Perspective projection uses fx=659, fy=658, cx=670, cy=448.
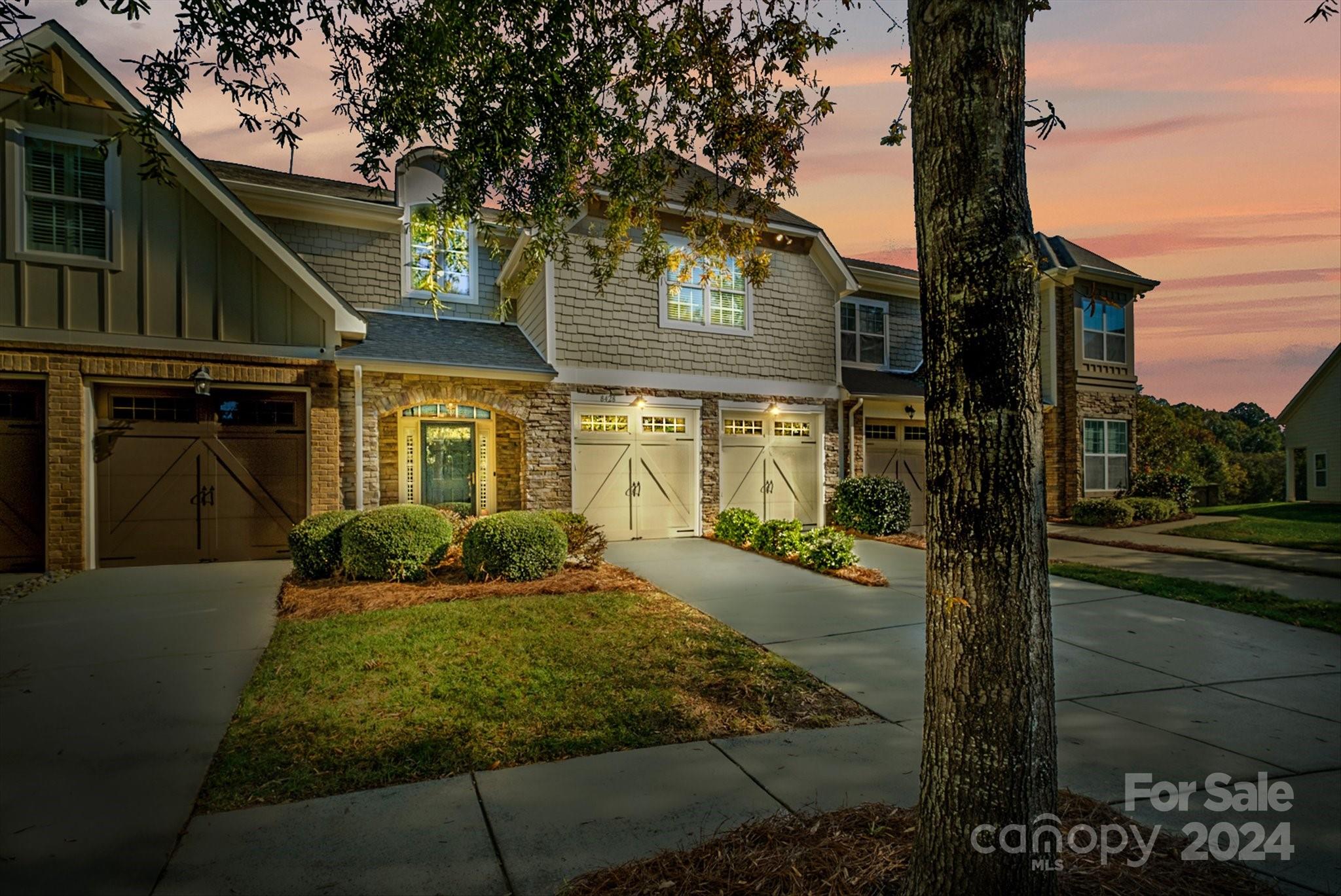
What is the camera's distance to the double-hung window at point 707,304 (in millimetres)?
13237

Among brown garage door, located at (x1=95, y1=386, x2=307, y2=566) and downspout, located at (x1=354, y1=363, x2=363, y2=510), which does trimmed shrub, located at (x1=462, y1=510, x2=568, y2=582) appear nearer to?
downspout, located at (x1=354, y1=363, x2=363, y2=510)

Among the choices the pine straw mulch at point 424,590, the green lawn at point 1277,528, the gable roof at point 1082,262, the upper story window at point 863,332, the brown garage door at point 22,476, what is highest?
the gable roof at point 1082,262

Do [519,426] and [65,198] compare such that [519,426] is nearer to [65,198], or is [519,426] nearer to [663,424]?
[663,424]

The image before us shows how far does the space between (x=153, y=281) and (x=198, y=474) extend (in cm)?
284

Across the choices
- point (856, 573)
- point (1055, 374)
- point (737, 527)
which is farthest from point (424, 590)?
point (1055, 374)

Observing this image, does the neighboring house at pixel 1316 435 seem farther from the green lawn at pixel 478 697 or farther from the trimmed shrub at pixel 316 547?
the trimmed shrub at pixel 316 547

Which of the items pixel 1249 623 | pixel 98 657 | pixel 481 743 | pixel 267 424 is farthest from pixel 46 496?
pixel 1249 623

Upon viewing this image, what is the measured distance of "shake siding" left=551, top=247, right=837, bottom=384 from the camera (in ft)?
40.5

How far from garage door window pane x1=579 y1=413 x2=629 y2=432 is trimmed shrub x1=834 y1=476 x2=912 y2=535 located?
5143 mm

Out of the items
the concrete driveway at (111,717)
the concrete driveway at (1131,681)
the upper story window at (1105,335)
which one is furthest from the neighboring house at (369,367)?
the concrete driveway at (1131,681)

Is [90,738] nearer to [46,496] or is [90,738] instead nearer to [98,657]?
[98,657]

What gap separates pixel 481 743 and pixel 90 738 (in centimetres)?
247

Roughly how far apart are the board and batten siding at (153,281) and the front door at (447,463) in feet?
13.3

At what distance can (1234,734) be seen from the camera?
4094 millimetres
